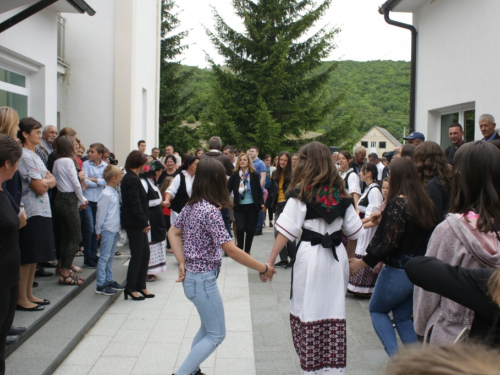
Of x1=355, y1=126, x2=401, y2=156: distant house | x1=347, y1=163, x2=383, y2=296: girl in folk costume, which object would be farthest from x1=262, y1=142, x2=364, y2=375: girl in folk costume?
x1=355, y1=126, x2=401, y2=156: distant house

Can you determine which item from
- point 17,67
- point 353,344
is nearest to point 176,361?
point 353,344

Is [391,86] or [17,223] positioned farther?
[391,86]

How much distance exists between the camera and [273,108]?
27469 millimetres

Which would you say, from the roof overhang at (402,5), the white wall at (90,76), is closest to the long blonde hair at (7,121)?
the roof overhang at (402,5)

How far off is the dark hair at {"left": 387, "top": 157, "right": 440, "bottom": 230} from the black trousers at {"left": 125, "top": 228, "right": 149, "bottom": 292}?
11.6ft

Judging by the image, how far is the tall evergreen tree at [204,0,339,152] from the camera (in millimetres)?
27078

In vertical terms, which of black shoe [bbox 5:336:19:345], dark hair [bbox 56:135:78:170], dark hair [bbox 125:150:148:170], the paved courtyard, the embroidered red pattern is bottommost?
the paved courtyard

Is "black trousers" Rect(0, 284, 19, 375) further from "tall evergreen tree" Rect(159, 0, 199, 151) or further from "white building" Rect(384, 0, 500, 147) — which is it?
"tall evergreen tree" Rect(159, 0, 199, 151)

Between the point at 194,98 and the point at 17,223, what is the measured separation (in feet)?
102

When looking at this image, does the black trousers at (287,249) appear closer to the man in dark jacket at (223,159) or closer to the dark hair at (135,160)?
the man in dark jacket at (223,159)

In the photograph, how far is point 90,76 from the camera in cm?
1330

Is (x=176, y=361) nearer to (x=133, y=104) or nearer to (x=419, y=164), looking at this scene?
(x=419, y=164)

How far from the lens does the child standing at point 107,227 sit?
668cm

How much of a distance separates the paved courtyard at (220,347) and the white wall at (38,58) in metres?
4.40
